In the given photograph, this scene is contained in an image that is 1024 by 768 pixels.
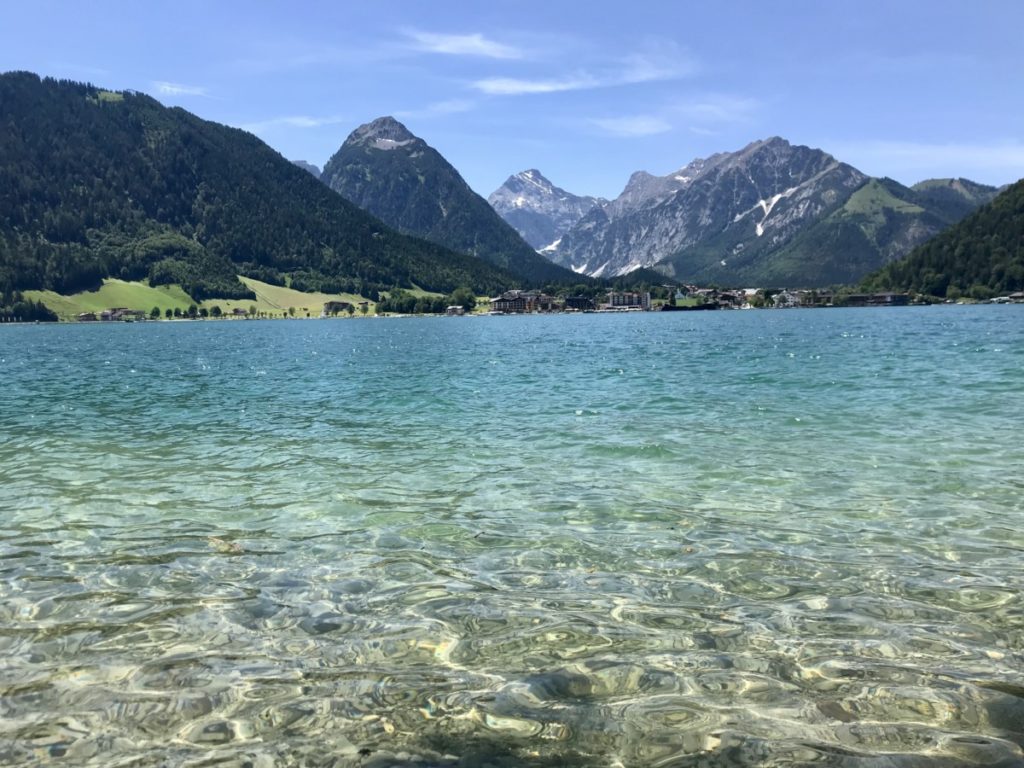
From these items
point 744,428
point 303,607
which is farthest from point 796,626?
point 744,428

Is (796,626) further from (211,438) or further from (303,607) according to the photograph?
(211,438)

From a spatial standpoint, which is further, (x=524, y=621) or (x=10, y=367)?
(x=10, y=367)

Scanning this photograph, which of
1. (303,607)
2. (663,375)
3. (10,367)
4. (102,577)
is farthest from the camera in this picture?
(10,367)

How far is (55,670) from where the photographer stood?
31.2ft

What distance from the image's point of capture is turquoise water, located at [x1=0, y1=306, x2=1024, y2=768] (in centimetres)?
786

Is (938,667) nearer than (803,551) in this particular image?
Yes

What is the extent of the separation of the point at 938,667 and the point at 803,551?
5169 millimetres

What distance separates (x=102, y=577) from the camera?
13383 mm

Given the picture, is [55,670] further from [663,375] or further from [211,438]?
[663,375]

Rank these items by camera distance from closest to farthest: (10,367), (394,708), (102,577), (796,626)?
(394,708)
(796,626)
(102,577)
(10,367)

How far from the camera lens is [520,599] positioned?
12141 mm

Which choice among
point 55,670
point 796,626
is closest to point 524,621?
point 796,626

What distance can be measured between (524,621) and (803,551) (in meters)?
6.59

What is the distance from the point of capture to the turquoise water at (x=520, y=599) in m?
7.86
